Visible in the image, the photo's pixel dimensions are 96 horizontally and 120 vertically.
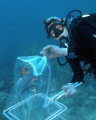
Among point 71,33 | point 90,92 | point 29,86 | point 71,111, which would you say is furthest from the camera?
point 90,92

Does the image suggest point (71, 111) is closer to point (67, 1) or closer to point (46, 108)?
point (46, 108)

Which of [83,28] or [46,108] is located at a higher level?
[83,28]

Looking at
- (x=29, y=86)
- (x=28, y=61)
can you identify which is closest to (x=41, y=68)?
(x=28, y=61)

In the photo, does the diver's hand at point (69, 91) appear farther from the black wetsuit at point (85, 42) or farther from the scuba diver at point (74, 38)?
the black wetsuit at point (85, 42)

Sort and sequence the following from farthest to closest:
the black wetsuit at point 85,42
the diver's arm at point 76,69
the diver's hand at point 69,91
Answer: the diver's arm at point 76,69
the diver's hand at point 69,91
the black wetsuit at point 85,42

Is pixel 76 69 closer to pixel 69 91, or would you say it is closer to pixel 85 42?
pixel 69 91

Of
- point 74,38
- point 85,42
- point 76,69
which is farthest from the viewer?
point 76,69

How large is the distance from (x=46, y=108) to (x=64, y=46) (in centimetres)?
151

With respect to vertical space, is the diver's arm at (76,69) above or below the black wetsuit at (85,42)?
below

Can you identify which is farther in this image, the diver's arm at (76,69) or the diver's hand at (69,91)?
the diver's arm at (76,69)

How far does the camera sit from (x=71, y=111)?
622 cm

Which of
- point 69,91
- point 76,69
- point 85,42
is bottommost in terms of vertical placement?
point 69,91

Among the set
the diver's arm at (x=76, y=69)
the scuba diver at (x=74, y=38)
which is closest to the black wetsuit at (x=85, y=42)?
the scuba diver at (x=74, y=38)

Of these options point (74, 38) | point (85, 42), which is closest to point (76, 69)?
point (74, 38)
